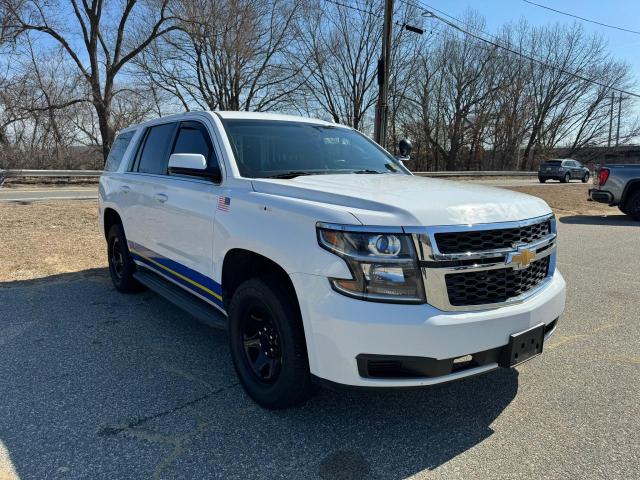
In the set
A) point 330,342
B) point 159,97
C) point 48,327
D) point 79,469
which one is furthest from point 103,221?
point 159,97

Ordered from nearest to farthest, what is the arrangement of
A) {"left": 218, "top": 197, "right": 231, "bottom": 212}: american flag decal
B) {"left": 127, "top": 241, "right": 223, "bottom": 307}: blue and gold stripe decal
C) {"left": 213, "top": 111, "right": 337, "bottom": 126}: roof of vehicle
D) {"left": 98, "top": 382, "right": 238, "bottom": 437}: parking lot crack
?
1. {"left": 98, "top": 382, "right": 238, "bottom": 437}: parking lot crack
2. {"left": 218, "top": 197, "right": 231, "bottom": 212}: american flag decal
3. {"left": 127, "top": 241, "right": 223, "bottom": 307}: blue and gold stripe decal
4. {"left": 213, "top": 111, "right": 337, "bottom": 126}: roof of vehicle

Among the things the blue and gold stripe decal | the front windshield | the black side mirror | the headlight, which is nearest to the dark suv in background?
the black side mirror

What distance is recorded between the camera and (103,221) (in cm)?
595

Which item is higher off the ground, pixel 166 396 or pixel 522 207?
pixel 522 207

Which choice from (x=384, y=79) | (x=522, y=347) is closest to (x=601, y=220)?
(x=384, y=79)

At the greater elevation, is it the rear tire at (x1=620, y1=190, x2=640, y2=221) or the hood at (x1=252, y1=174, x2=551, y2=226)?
the hood at (x1=252, y1=174, x2=551, y2=226)

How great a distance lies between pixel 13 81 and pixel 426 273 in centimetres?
2853

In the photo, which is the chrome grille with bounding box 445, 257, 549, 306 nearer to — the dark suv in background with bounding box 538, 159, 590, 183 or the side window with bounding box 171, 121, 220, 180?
the side window with bounding box 171, 121, 220, 180

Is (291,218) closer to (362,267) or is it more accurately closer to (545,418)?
(362,267)

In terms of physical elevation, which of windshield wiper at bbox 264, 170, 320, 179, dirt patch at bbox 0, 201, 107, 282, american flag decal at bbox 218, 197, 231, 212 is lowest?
dirt patch at bbox 0, 201, 107, 282

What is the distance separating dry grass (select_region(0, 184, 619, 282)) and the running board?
2.54 metres

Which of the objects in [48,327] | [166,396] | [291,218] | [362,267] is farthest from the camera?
[48,327]

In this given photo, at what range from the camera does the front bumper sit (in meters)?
2.34

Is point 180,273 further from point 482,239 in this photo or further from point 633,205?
point 633,205
